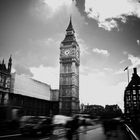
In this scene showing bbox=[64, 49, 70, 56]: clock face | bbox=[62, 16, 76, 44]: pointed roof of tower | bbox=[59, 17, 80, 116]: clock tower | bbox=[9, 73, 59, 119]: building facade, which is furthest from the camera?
bbox=[62, 16, 76, 44]: pointed roof of tower

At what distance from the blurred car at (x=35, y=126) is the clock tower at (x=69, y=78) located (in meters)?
70.5

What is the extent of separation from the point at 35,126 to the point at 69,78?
7678 cm

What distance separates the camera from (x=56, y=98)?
102438 mm

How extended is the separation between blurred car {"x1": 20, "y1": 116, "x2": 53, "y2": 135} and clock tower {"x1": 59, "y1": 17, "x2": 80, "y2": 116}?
70.5m

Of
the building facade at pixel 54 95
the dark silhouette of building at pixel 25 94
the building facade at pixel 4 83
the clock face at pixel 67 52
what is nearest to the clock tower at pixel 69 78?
the clock face at pixel 67 52

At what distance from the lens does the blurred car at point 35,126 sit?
16.6 metres

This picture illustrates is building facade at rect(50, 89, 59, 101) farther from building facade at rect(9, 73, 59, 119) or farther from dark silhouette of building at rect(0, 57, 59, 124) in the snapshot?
building facade at rect(9, 73, 59, 119)

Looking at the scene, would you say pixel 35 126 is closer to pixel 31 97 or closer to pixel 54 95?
pixel 31 97

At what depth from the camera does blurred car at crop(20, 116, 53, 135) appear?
16.6 meters

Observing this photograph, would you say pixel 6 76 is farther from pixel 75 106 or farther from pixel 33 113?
pixel 75 106

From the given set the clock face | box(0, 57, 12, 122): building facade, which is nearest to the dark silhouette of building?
box(0, 57, 12, 122): building facade

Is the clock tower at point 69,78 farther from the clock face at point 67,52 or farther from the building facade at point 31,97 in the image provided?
the building facade at point 31,97

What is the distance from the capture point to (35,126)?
55.1 feet

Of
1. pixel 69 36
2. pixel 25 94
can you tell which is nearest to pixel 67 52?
pixel 69 36
